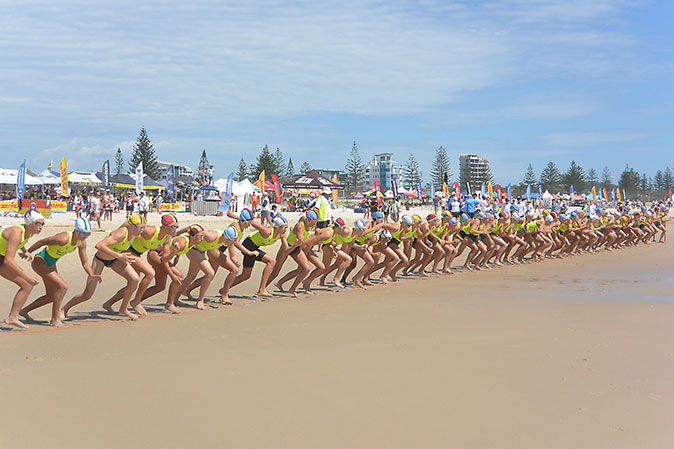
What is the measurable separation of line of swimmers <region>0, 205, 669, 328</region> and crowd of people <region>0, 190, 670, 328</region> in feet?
0.06

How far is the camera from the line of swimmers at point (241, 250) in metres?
7.30

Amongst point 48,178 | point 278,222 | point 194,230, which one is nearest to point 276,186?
point 48,178

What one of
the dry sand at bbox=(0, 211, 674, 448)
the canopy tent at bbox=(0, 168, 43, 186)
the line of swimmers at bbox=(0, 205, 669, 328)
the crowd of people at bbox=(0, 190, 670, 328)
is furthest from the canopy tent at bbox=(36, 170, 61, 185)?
the dry sand at bbox=(0, 211, 674, 448)

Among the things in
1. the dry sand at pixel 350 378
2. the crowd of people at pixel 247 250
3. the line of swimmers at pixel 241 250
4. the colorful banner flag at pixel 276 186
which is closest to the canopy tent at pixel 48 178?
the colorful banner flag at pixel 276 186

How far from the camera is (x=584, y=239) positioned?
19.6 meters

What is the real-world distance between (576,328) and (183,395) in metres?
4.94

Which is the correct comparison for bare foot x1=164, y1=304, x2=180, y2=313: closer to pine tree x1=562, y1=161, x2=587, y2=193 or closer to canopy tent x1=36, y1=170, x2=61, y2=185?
canopy tent x1=36, y1=170, x2=61, y2=185

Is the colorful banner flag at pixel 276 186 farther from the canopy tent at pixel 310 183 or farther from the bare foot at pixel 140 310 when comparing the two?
the bare foot at pixel 140 310

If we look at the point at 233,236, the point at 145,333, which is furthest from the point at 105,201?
the point at 145,333

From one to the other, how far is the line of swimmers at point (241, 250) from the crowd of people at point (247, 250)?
0.02 m

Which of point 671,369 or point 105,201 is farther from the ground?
point 105,201

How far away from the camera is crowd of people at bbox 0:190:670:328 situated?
7324 millimetres

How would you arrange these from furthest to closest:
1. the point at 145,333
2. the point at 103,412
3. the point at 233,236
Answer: the point at 233,236, the point at 145,333, the point at 103,412

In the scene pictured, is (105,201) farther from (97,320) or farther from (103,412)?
(103,412)
